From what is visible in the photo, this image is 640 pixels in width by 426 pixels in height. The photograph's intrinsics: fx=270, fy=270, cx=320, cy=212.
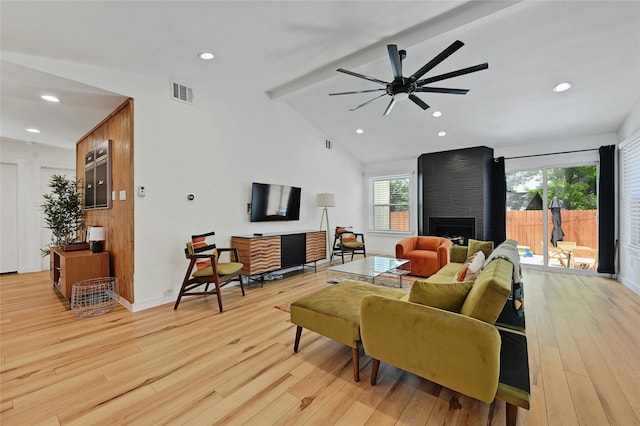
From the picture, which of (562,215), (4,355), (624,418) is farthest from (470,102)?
(4,355)

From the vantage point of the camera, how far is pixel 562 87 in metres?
3.79

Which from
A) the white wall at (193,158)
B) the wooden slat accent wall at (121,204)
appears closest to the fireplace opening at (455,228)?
the white wall at (193,158)

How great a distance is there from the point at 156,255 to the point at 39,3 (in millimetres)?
2623

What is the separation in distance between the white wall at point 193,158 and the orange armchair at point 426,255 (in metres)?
2.22

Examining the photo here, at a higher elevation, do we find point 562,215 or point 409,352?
point 562,215

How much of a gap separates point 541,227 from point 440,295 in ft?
17.2

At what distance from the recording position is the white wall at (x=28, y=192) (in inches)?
211

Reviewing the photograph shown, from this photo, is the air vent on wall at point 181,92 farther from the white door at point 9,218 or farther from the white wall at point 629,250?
the white wall at point 629,250

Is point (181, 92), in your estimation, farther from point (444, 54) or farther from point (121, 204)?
point (444, 54)

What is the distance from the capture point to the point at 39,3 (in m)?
2.15

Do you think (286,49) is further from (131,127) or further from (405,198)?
(405,198)

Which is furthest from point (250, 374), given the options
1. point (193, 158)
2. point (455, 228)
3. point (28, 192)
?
point (28, 192)

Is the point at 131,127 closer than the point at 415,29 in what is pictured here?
No

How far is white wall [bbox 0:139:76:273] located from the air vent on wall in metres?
4.21
